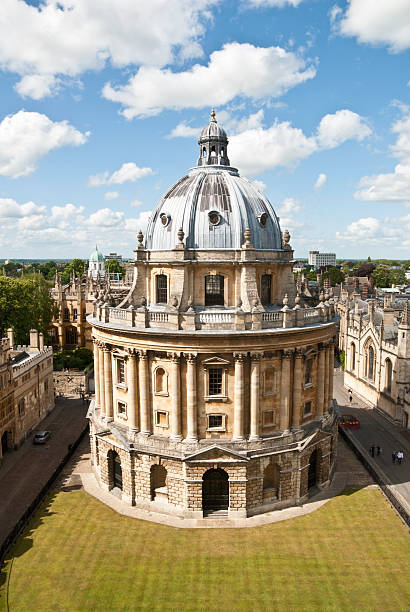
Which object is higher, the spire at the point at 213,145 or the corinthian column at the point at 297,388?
the spire at the point at 213,145

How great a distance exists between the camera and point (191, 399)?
3381cm

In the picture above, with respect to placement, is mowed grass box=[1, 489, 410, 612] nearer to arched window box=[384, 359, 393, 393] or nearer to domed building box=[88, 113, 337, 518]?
domed building box=[88, 113, 337, 518]

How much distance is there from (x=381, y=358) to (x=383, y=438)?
1257 cm

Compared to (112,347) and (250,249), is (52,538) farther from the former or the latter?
(250,249)

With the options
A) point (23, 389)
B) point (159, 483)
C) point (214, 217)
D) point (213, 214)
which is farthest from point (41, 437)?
point (213, 214)

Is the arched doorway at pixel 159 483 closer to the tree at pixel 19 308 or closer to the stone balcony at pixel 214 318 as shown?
the stone balcony at pixel 214 318

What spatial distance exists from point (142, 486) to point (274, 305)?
18.8m

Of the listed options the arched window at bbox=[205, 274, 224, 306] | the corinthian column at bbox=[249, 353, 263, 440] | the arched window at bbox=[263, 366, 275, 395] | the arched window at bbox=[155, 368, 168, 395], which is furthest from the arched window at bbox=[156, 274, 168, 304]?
the arched window at bbox=[263, 366, 275, 395]

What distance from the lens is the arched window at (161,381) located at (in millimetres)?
35062

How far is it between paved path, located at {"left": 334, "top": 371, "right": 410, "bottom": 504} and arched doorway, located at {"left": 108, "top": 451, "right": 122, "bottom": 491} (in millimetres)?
24095

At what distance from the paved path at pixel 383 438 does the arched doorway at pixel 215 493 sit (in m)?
15.9

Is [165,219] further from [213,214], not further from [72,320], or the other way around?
[72,320]

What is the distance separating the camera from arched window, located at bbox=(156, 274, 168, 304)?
128 feet

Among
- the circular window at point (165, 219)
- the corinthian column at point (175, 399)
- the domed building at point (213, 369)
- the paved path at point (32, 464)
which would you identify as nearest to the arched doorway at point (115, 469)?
the domed building at point (213, 369)
